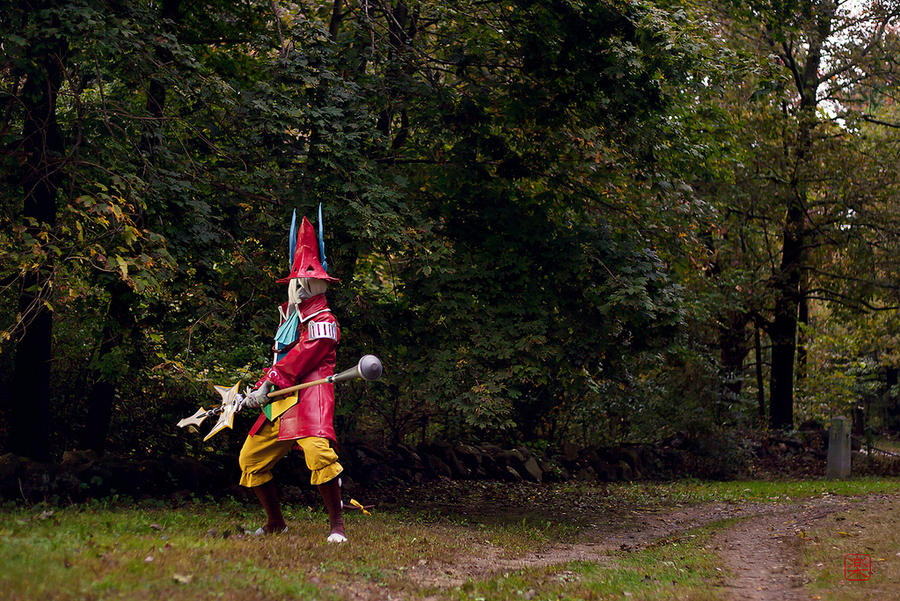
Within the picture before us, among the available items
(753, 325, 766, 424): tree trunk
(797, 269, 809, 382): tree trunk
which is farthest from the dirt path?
(753, 325, 766, 424): tree trunk

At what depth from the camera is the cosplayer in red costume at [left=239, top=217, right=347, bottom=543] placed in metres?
7.65

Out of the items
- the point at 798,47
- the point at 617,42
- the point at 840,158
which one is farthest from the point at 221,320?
the point at 798,47

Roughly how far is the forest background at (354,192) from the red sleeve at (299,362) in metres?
1.49

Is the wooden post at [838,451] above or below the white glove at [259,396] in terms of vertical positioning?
below

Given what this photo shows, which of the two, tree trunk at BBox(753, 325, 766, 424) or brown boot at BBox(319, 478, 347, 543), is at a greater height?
tree trunk at BBox(753, 325, 766, 424)

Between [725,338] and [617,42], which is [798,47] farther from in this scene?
[617,42]

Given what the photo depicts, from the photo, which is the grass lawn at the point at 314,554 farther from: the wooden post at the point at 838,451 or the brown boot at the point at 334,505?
the wooden post at the point at 838,451

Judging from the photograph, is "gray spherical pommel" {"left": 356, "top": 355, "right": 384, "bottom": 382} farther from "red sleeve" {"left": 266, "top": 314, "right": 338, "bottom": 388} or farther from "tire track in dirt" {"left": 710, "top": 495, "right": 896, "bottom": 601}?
"tire track in dirt" {"left": 710, "top": 495, "right": 896, "bottom": 601}

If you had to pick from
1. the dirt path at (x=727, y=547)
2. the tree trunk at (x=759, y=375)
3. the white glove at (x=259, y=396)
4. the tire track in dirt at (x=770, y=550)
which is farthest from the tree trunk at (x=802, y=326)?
the white glove at (x=259, y=396)

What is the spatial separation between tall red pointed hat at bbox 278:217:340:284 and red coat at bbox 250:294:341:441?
0.34 meters

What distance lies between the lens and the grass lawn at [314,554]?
17.2 ft

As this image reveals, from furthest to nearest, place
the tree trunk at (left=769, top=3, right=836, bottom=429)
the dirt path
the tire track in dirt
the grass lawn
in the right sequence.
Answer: the tree trunk at (left=769, top=3, right=836, bottom=429), the tire track in dirt, the dirt path, the grass lawn

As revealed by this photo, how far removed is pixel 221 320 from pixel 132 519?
2.36 metres

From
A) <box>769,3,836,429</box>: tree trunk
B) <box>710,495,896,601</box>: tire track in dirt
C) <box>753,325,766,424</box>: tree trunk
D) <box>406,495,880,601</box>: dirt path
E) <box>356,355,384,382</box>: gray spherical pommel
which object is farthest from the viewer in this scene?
<box>753,325,766,424</box>: tree trunk
